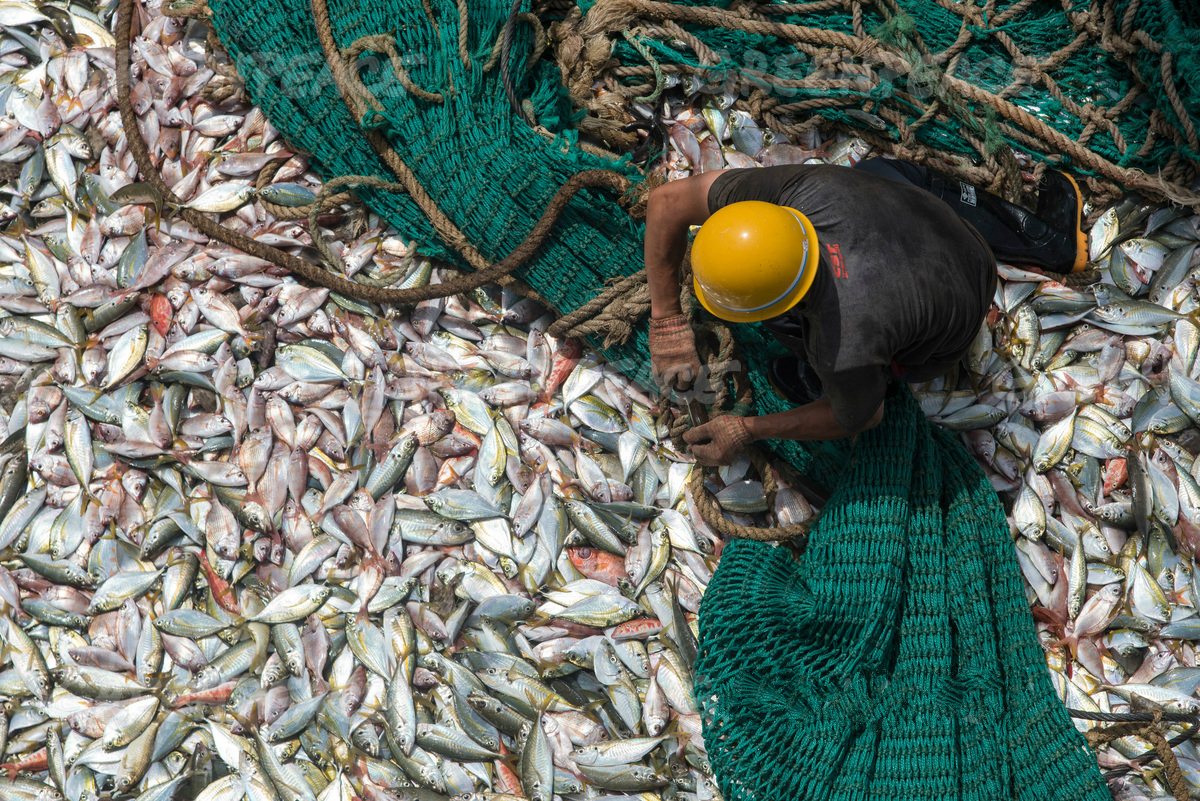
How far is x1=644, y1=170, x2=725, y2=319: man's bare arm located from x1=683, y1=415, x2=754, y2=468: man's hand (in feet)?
1.23

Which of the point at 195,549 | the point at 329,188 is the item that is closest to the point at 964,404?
the point at 329,188

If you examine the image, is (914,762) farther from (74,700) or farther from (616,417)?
(74,700)

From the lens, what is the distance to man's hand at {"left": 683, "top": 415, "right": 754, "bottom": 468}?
2066 mm

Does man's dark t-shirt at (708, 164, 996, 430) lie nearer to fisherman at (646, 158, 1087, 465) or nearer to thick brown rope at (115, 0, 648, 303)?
fisherman at (646, 158, 1087, 465)

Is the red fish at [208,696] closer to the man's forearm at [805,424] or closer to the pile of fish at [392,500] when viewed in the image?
the pile of fish at [392,500]

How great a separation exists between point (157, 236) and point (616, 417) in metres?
1.50

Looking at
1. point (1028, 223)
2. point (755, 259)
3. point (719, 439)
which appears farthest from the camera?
point (1028, 223)

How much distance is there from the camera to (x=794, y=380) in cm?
222

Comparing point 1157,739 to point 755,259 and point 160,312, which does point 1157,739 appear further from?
point 160,312

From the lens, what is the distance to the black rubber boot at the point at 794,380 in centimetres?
220

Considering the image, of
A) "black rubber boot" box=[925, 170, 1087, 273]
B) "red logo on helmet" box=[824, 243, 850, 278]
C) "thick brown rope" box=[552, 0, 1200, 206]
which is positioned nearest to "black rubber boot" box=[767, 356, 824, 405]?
"red logo on helmet" box=[824, 243, 850, 278]

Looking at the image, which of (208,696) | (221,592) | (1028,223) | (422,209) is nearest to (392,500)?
(221,592)

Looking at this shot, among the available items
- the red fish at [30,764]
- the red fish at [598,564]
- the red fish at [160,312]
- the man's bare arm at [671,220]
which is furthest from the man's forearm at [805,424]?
the red fish at [30,764]

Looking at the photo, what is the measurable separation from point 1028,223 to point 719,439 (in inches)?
44.8
